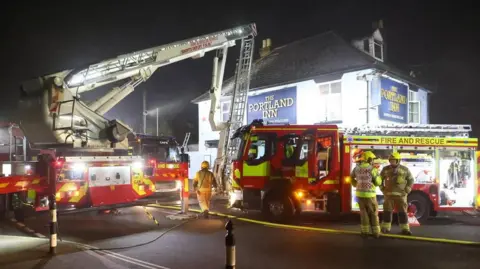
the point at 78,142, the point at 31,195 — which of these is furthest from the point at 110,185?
the point at 31,195

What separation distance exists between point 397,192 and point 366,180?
32.0 inches

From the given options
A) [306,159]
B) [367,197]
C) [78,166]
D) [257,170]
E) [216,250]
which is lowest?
[216,250]

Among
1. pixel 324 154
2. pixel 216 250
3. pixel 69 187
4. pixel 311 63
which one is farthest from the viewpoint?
pixel 311 63

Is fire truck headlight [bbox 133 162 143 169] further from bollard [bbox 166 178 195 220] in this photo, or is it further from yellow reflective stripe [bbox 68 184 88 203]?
yellow reflective stripe [bbox 68 184 88 203]

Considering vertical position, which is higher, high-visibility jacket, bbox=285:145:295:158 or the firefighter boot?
high-visibility jacket, bbox=285:145:295:158

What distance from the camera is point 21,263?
622 cm

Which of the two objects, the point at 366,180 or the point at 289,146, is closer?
the point at 366,180

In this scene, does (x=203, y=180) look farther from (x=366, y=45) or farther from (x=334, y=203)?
(x=366, y=45)

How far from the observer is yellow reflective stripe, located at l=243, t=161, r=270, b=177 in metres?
10.6

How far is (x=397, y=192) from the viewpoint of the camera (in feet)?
Answer: 28.2

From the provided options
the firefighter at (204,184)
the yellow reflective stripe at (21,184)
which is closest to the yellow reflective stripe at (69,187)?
the yellow reflective stripe at (21,184)

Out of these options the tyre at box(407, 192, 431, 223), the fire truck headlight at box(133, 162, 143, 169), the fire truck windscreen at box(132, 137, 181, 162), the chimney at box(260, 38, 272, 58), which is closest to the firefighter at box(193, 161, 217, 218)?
the fire truck headlight at box(133, 162, 143, 169)

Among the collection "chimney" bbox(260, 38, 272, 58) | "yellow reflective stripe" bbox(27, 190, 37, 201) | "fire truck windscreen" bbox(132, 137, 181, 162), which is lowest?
"yellow reflective stripe" bbox(27, 190, 37, 201)

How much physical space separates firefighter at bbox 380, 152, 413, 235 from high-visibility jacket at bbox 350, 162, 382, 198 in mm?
343
